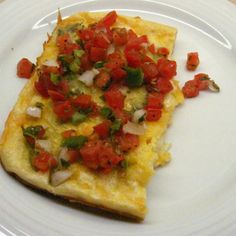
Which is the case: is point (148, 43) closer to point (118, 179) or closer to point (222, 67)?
point (222, 67)

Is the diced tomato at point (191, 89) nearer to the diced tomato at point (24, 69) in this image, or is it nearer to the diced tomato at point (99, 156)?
the diced tomato at point (99, 156)

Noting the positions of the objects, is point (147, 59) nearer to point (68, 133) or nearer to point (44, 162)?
point (68, 133)

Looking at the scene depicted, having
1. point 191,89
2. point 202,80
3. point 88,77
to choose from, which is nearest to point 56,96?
point 88,77

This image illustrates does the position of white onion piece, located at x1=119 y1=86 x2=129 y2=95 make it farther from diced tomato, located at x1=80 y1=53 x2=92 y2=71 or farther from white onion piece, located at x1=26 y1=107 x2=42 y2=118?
white onion piece, located at x1=26 y1=107 x2=42 y2=118

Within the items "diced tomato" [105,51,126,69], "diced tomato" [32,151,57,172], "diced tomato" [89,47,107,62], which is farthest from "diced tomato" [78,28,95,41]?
"diced tomato" [32,151,57,172]

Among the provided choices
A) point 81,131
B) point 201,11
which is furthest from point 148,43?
point 81,131
